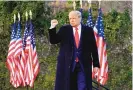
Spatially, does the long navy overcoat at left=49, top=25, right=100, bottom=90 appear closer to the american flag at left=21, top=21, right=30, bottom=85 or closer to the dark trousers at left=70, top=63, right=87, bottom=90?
the dark trousers at left=70, top=63, right=87, bottom=90

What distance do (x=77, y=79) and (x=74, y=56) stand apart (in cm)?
30

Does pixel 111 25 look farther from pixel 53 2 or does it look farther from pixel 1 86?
pixel 1 86

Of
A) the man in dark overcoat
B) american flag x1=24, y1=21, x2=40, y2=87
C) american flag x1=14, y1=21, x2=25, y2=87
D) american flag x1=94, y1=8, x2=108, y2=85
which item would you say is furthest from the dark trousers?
american flag x1=14, y1=21, x2=25, y2=87

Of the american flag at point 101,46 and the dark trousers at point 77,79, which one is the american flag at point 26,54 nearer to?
the american flag at point 101,46

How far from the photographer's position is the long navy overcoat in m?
5.57

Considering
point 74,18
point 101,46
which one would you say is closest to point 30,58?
point 101,46

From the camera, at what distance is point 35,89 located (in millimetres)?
12945

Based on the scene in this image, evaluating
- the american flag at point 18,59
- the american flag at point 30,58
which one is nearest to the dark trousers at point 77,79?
the american flag at point 30,58

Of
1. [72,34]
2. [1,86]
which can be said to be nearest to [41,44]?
[1,86]

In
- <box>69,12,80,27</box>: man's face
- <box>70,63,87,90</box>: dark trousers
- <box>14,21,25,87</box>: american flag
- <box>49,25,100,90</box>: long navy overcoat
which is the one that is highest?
<box>69,12,80,27</box>: man's face

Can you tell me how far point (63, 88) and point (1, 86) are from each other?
8.11 m

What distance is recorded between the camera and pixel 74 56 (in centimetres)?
558

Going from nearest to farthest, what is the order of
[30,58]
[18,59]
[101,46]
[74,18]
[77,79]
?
[74,18] < [77,79] < [101,46] < [30,58] < [18,59]

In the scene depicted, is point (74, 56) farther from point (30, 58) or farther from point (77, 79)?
point (30, 58)
